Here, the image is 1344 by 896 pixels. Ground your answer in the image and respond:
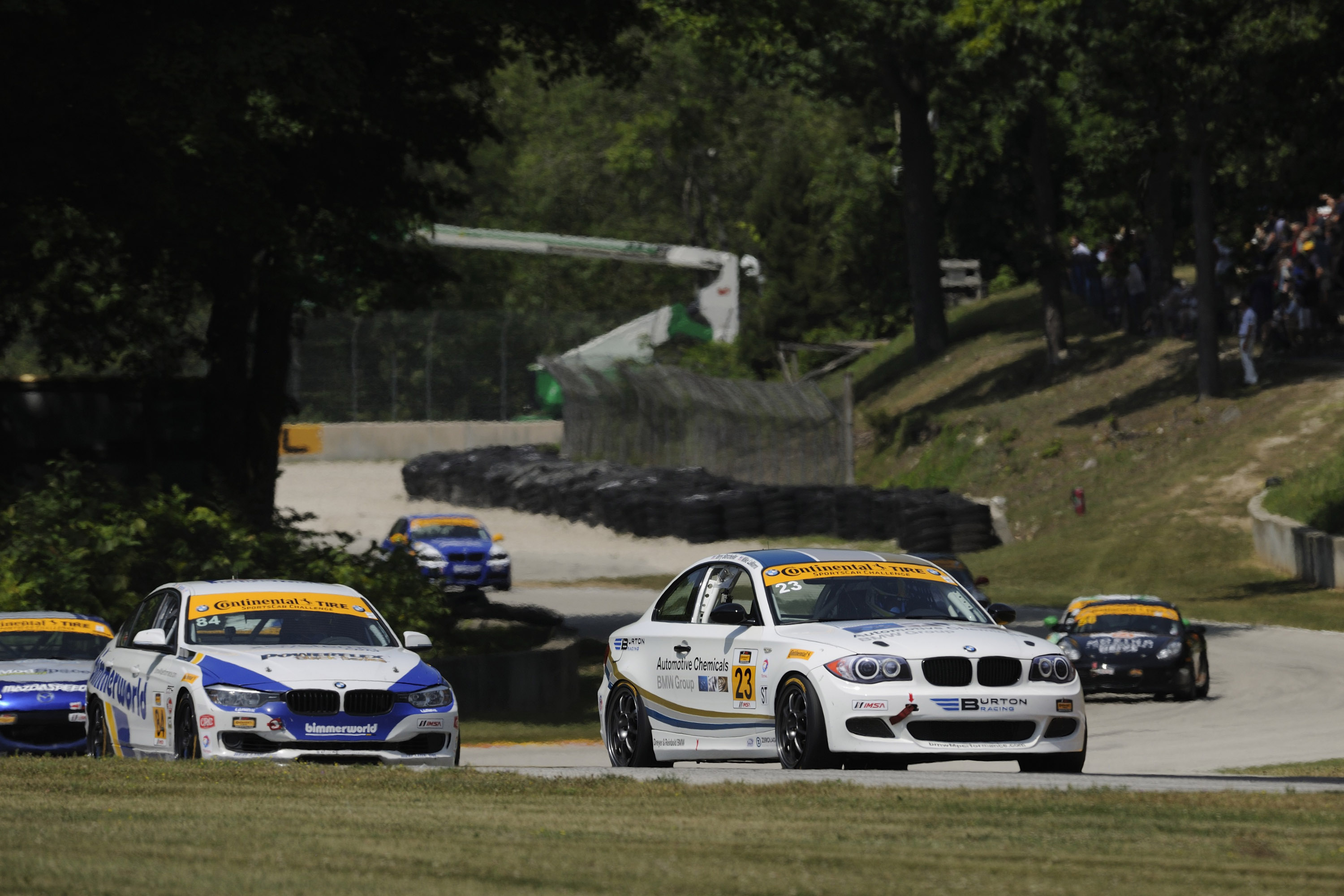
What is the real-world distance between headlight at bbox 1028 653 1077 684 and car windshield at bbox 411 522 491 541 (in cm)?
2694

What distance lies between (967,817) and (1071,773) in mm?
2628

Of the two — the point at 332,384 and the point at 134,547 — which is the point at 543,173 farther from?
the point at 134,547

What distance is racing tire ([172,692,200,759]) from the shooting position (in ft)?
40.0

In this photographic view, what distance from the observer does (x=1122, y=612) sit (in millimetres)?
22328

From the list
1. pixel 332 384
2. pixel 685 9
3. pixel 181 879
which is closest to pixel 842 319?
pixel 332 384

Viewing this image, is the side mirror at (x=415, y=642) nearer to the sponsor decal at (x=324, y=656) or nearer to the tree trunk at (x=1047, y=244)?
the sponsor decal at (x=324, y=656)

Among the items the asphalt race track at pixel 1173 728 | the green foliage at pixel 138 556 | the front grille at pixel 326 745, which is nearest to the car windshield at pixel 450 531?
the asphalt race track at pixel 1173 728

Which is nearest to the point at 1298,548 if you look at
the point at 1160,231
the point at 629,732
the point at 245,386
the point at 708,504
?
the point at 708,504

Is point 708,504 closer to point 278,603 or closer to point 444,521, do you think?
point 444,521

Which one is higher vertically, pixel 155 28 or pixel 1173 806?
pixel 155 28

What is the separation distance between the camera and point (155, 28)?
846 inches

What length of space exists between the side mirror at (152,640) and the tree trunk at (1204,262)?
27.4 meters

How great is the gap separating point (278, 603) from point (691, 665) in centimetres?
319

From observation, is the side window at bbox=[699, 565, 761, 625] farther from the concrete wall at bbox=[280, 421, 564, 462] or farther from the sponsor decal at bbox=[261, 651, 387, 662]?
the concrete wall at bbox=[280, 421, 564, 462]
